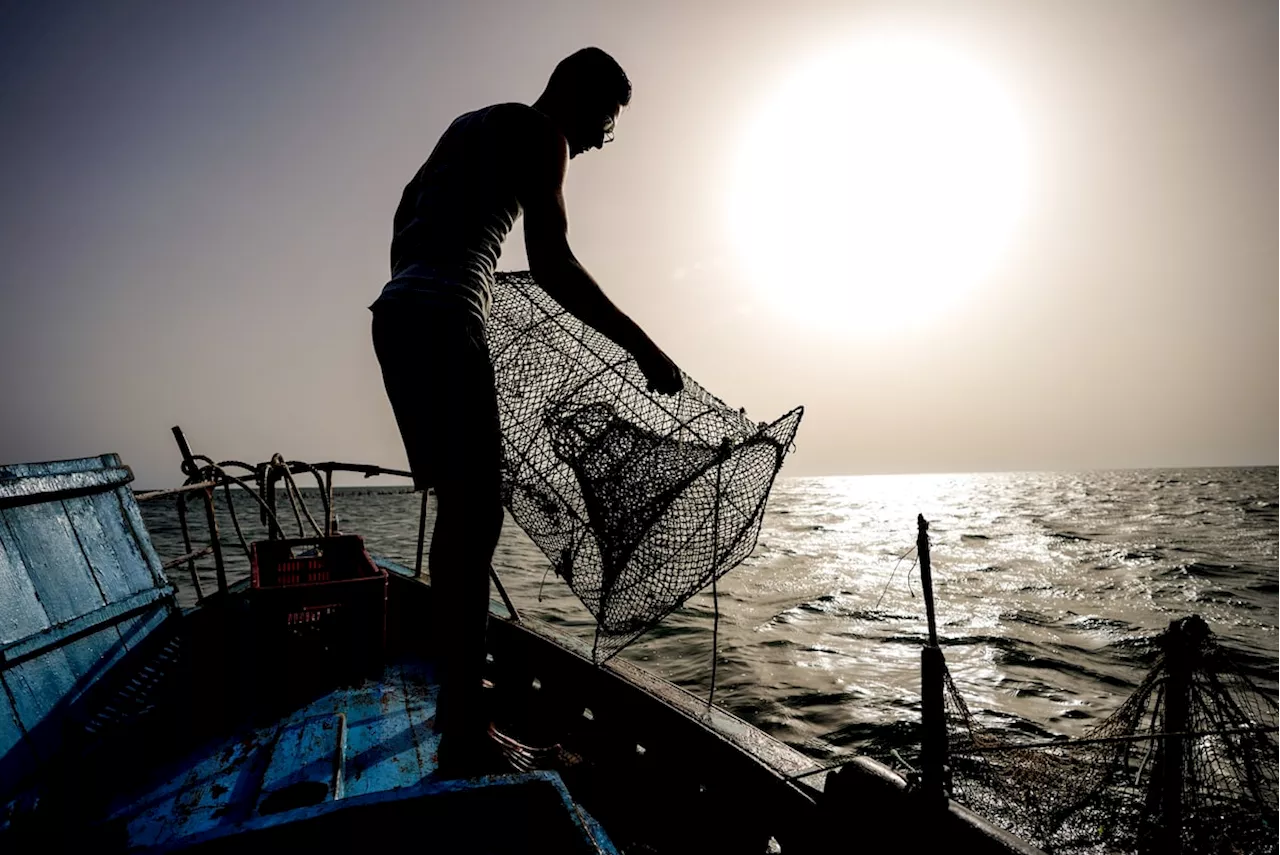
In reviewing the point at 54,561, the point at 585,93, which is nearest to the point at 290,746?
the point at 54,561

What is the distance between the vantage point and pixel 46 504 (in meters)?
2.62

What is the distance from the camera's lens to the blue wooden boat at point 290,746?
45.1 inches

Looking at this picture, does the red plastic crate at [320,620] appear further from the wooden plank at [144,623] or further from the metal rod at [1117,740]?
the metal rod at [1117,740]

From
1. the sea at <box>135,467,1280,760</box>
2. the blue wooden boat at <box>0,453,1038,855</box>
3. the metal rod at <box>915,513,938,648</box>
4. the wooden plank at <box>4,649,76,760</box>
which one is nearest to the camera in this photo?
the blue wooden boat at <box>0,453,1038,855</box>

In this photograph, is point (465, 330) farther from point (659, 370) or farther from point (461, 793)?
point (461, 793)

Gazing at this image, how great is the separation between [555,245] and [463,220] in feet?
1.14

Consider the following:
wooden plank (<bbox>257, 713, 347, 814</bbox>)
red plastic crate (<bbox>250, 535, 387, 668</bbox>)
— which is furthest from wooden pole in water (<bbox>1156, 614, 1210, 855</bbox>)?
red plastic crate (<bbox>250, 535, 387, 668</bbox>)

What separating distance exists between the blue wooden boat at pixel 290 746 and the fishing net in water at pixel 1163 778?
0.99 m

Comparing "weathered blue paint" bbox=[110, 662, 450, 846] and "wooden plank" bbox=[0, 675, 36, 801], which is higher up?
"wooden plank" bbox=[0, 675, 36, 801]

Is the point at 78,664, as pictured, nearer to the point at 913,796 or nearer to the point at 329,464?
the point at 329,464

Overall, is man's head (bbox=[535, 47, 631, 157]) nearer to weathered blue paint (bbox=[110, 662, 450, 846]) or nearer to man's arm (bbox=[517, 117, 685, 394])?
man's arm (bbox=[517, 117, 685, 394])

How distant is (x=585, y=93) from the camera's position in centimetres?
229

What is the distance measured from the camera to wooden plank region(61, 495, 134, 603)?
9.18ft

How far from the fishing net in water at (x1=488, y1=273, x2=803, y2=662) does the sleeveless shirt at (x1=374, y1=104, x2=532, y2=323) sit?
936 millimetres
